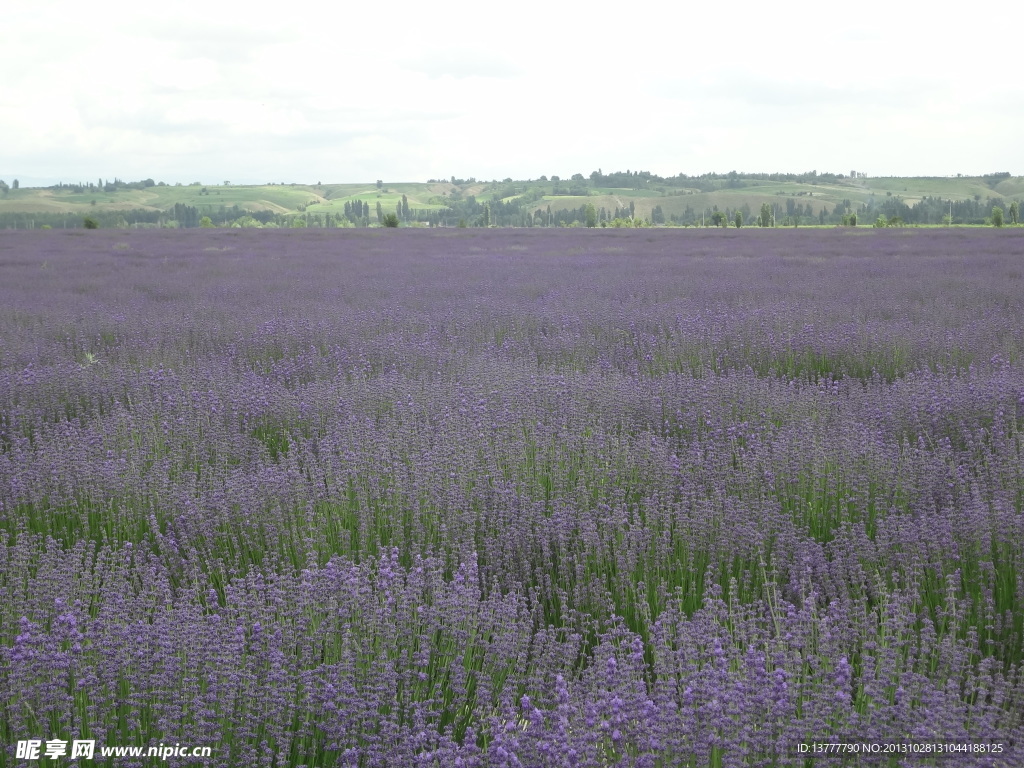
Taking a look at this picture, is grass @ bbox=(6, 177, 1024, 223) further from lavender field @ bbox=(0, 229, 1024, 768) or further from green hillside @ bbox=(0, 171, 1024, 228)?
lavender field @ bbox=(0, 229, 1024, 768)

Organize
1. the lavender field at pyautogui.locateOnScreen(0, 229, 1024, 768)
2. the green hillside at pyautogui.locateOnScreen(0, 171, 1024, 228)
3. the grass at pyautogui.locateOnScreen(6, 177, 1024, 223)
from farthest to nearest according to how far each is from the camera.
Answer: the grass at pyautogui.locateOnScreen(6, 177, 1024, 223), the green hillside at pyautogui.locateOnScreen(0, 171, 1024, 228), the lavender field at pyautogui.locateOnScreen(0, 229, 1024, 768)

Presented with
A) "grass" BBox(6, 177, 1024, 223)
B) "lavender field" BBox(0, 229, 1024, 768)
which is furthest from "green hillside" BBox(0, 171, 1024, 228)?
"lavender field" BBox(0, 229, 1024, 768)

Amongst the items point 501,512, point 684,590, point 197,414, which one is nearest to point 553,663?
point 684,590

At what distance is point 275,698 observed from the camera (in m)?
2.05

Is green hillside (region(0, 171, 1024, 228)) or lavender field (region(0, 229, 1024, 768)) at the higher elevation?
green hillside (region(0, 171, 1024, 228))

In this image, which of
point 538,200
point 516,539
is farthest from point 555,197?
point 516,539

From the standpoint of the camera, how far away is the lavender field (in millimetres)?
2006

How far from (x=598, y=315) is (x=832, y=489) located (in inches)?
205

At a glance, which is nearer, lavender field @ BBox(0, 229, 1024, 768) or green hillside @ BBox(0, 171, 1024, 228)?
lavender field @ BBox(0, 229, 1024, 768)

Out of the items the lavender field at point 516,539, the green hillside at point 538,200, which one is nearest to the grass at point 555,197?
the green hillside at point 538,200

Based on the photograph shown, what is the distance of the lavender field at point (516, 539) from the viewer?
2.01 meters

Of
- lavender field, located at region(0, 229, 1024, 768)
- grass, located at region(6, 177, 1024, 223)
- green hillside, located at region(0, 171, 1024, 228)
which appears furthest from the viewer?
Result: grass, located at region(6, 177, 1024, 223)

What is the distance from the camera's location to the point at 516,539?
11.6 feet

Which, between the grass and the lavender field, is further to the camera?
the grass
